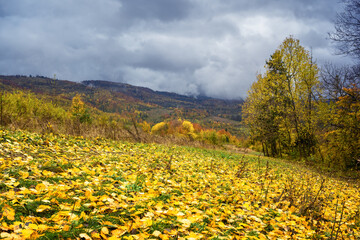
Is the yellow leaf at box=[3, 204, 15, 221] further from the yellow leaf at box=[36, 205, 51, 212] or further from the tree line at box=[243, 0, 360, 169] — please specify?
the tree line at box=[243, 0, 360, 169]

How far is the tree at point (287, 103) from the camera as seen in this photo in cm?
1711

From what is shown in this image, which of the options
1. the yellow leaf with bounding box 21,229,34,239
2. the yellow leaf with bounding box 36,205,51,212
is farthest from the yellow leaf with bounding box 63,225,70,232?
the yellow leaf with bounding box 36,205,51,212

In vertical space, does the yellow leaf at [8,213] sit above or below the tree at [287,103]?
below

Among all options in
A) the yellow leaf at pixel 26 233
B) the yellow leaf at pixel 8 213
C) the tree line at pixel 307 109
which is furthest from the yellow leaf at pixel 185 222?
the tree line at pixel 307 109

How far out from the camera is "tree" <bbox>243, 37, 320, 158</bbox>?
56.1ft

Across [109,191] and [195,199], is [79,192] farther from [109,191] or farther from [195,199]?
[195,199]

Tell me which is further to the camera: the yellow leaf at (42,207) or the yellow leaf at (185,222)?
the yellow leaf at (185,222)

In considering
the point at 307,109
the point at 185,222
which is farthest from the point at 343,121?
the point at 185,222

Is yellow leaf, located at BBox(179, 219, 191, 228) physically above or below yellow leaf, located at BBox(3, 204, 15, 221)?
below

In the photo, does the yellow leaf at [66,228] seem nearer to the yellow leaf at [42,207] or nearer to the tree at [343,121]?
the yellow leaf at [42,207]

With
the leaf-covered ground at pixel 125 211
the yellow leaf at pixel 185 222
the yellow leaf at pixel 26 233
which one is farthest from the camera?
the yellow leaf at pixel 185 222

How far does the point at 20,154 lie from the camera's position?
4.42 m

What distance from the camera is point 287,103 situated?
1934 centimetres

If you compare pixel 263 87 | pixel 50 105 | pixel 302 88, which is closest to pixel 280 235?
pixel 302 88
